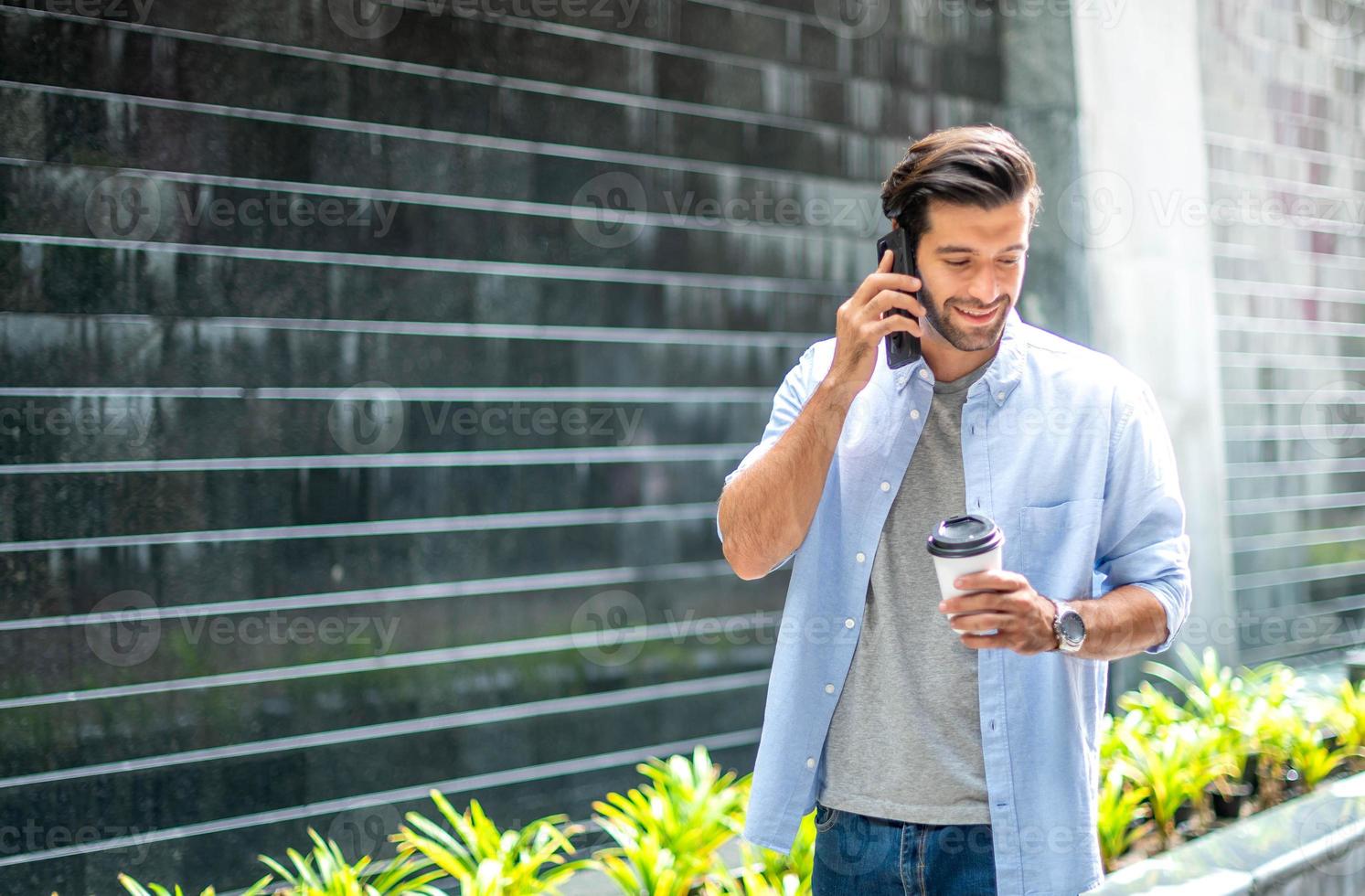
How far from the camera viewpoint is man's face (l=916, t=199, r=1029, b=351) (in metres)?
2.17

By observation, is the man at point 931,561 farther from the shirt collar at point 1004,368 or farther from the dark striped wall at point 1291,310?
the dark striped wall at point 1291,310

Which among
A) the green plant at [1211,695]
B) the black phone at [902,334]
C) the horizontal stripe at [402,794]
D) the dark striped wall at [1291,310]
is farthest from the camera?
the dark striped wall at [1291,310]

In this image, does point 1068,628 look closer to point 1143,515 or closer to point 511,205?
point 1143,515

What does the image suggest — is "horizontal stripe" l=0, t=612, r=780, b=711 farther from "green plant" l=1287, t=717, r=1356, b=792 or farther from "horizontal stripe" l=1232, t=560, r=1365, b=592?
"horizontal stripe" l=1232, t=560, r=1365, b=592

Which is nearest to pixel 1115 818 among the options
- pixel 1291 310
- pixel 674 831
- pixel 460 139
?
pixel 674 831

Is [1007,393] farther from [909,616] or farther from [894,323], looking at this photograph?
[909,616]

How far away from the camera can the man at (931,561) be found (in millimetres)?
2129

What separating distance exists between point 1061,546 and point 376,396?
2.92 metres

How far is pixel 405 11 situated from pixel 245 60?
66 cm

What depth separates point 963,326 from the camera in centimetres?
221

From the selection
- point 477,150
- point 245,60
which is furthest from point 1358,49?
point 245,60

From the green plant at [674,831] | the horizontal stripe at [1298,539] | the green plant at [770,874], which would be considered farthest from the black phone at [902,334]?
the horizontal stripe at [1298,539]

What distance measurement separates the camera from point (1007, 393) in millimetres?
2275

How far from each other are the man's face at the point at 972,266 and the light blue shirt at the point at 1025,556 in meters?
0.11
